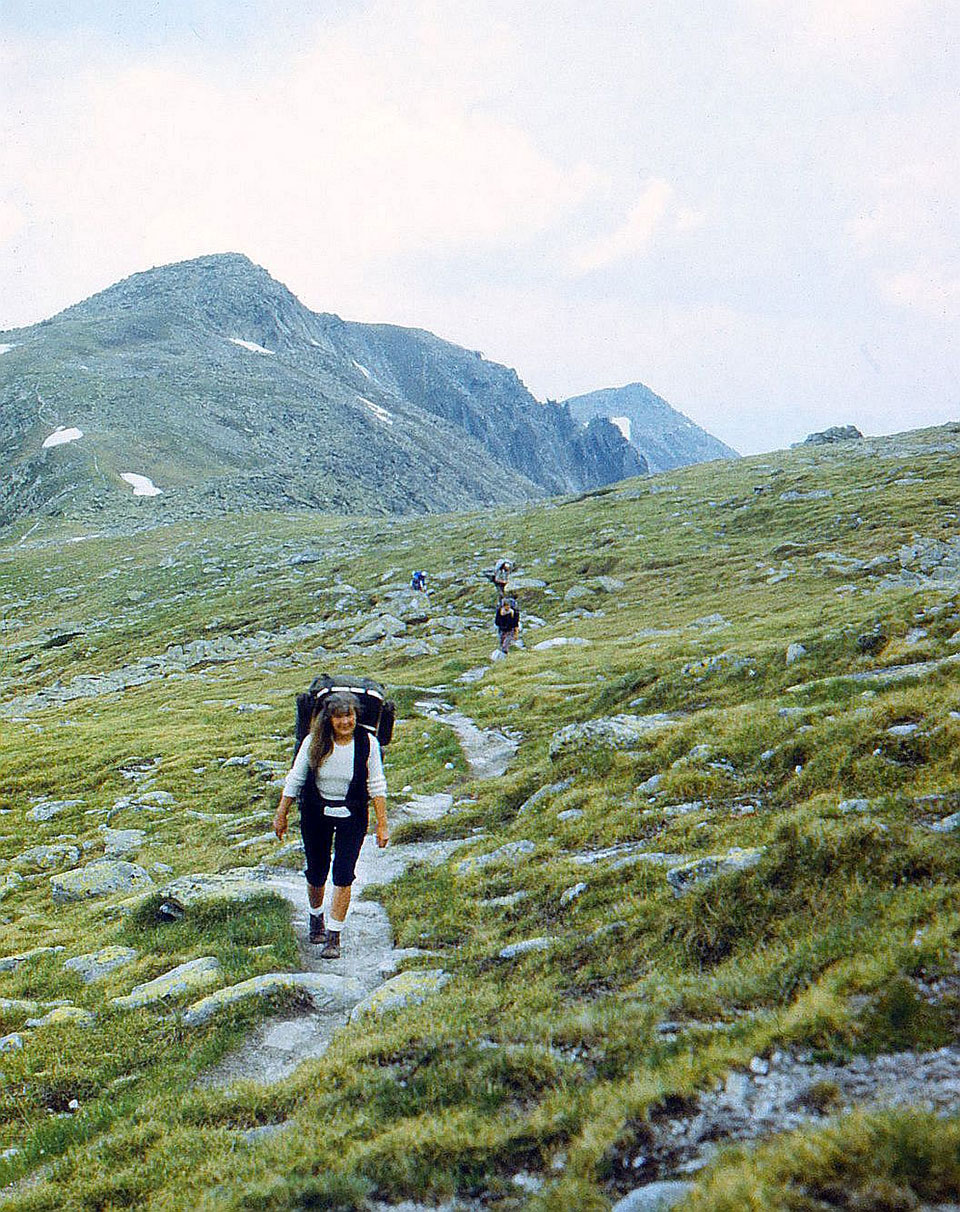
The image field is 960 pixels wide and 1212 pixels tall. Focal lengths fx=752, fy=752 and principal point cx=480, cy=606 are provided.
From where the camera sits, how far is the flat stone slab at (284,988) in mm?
9102

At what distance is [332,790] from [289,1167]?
5.12 meters

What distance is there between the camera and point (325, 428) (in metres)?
153

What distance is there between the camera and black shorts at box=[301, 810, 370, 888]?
10703 millimetres

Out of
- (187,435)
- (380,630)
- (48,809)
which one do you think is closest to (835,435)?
(380,630)

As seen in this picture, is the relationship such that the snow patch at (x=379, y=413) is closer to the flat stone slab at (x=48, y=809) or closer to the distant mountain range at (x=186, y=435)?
the distant mountain range at (x=186, y=435)

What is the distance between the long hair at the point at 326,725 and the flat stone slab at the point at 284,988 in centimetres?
265

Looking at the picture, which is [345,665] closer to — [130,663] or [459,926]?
[130,663]

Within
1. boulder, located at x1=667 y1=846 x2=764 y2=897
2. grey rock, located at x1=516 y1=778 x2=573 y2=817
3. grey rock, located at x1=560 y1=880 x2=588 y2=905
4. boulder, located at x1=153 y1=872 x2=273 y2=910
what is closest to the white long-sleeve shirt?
grey rock, located at x1=560 y1=880 x2=588 y2=905

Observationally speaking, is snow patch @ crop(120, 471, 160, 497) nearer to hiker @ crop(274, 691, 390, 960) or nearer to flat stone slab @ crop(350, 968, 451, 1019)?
hiker @ crop(274, 691, 390, 960)

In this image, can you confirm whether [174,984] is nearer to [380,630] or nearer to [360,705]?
[360,705]

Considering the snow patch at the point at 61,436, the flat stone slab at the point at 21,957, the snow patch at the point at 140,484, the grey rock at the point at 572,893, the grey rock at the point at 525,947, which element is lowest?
the flat stone slab at the point at 21,957

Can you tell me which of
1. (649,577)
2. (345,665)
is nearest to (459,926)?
(345,665)

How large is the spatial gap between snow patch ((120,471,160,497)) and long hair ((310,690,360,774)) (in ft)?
352

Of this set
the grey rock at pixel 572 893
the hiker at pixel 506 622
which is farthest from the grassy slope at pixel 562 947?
the hiker at pixel 506 622
